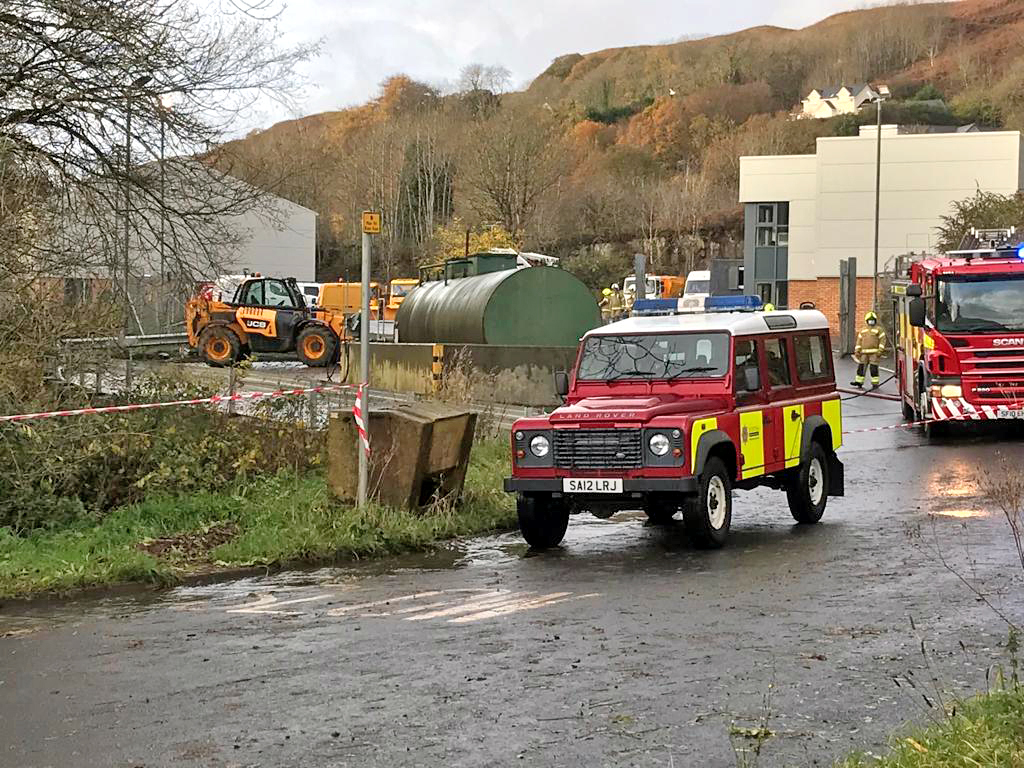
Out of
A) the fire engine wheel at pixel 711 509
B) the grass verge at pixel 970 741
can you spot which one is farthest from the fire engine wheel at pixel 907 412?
the grass verge at pixel 970 741

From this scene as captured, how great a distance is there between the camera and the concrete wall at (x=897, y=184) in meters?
64.6

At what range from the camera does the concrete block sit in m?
12.8

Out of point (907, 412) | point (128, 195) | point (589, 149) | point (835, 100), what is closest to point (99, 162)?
point (128, 195)

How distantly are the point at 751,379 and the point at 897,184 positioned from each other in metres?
56.8

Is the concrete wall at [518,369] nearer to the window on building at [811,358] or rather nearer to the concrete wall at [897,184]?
the window on building at [811,358]

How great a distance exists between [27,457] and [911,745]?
9338 millimetres

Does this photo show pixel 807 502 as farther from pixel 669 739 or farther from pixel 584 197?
pixel 584 197

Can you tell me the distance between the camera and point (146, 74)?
15195 mm

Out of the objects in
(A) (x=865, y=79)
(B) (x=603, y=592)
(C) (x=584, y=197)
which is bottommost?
(B) (x=603, y=592)

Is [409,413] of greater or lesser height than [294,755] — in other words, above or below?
above

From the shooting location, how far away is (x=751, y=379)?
1238 cm

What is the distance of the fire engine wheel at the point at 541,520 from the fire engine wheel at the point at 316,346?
76.2 feet

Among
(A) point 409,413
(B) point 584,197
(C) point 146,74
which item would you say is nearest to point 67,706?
(A) point 409,413

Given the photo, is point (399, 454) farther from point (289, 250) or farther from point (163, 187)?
point (289, 250)
